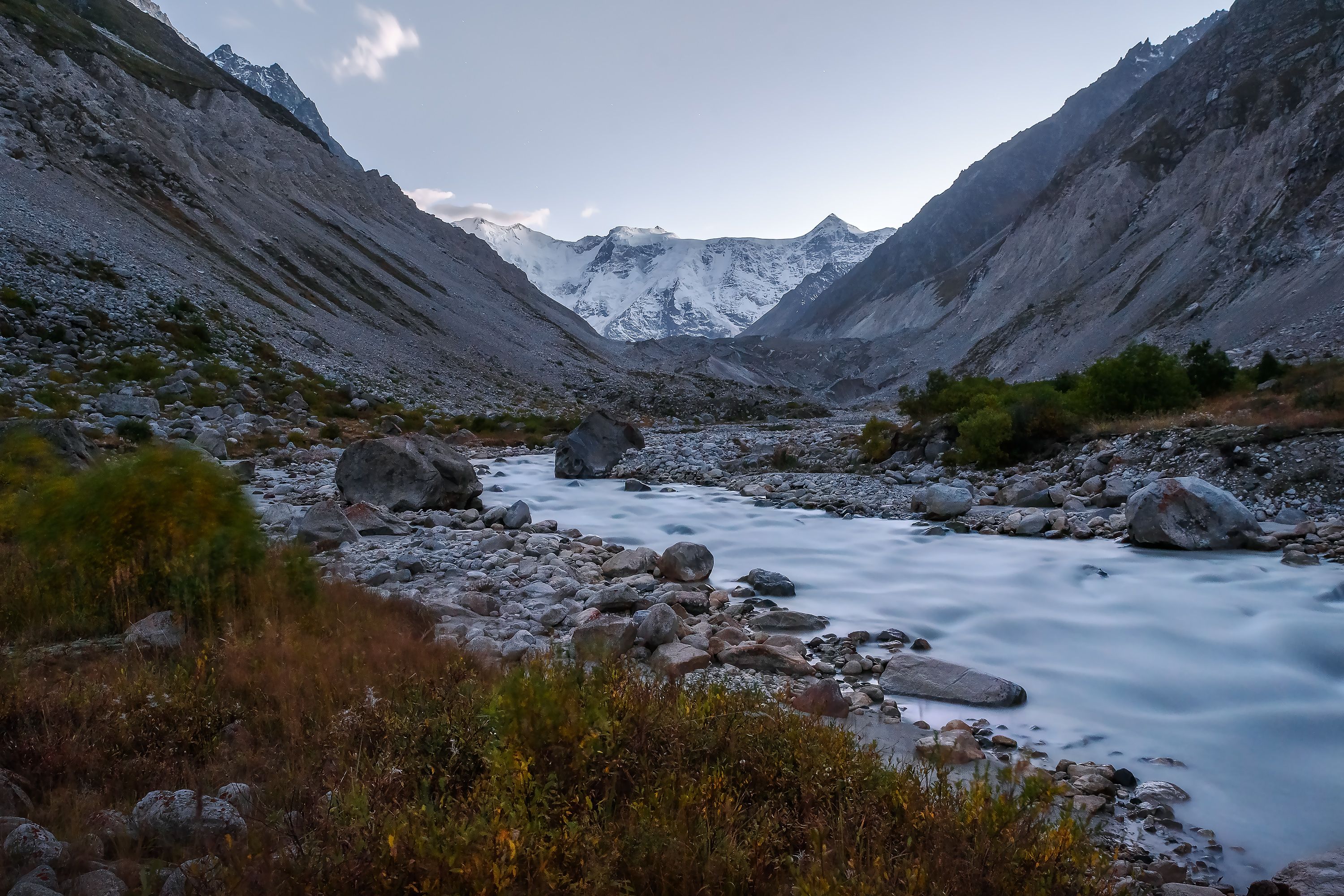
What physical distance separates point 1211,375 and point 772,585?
16.2 metres

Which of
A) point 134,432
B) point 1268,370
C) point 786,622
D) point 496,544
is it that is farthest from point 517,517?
point 1268,370

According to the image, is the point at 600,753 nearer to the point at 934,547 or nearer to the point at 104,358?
the point at 934,547

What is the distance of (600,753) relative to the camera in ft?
11.1

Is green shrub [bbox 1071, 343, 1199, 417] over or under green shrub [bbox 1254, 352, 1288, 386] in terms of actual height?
under

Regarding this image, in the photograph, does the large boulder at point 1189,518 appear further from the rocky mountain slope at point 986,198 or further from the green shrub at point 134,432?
the rocky mountain slope at point 986,198

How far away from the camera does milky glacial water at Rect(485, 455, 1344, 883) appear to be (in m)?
4.77

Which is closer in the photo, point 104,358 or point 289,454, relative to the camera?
point 289,454

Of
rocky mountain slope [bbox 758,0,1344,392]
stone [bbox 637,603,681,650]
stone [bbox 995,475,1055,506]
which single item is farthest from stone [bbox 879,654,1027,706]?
rocky mountain slope [bbox 758,0,1344,392]

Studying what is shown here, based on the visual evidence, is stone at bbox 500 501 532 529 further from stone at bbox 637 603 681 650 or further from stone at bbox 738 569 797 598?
stone at bbox 637 603 681 650

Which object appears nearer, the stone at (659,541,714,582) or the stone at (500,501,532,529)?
the stone at (659,541,714,582)

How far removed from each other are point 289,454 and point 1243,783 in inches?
729

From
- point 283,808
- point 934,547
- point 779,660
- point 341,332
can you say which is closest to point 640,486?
point 934,547

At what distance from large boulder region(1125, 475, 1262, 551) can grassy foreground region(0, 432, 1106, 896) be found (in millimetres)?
7757

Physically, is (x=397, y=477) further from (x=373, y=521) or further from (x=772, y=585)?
(x=772, y=585)
